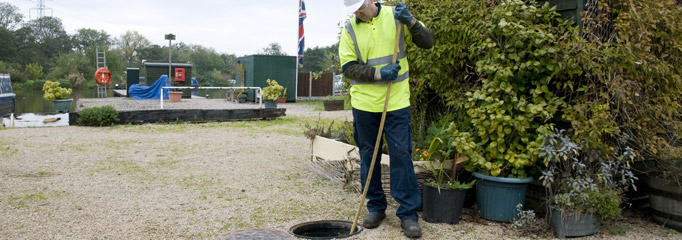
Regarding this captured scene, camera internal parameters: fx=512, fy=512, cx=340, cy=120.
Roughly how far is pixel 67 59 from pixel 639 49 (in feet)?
208

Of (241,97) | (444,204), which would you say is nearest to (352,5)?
Result: (444,204)

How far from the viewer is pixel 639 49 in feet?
12.5

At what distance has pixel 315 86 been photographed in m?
23.9

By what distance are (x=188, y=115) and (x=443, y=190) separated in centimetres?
920

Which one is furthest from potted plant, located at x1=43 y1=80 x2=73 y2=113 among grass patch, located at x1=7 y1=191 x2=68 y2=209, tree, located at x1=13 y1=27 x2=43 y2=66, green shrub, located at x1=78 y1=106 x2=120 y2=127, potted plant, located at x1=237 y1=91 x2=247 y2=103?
tree, located at x1=13 y1=27 x2=43 y2=66

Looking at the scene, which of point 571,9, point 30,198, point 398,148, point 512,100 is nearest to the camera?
point 398,148

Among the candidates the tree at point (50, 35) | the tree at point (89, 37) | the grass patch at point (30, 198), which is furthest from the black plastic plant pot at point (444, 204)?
the tree at point (89, 37)

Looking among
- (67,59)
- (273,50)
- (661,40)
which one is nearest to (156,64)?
(661,40)

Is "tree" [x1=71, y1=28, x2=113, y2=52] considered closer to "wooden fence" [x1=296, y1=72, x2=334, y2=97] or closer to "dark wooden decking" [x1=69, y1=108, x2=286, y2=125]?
"wooden fence" [x1=296, y1=72, x2=334, y2=97]

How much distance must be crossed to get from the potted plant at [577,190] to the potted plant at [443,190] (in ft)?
2.03

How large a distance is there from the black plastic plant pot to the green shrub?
899 centimetres

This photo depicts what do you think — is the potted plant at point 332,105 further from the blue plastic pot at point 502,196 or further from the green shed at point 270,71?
the blue plastic pot at point 502,196

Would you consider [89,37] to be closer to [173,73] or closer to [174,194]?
[173,73]

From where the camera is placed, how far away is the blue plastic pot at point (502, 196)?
155 inches
